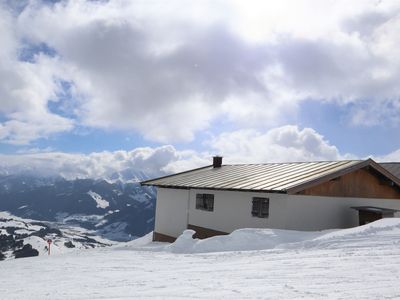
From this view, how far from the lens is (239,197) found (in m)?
19.5

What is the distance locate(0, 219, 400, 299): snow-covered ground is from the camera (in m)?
6.80

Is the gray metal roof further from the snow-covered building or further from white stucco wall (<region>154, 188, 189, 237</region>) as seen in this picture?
white stucco wall (<region>154, 188, 189, 237</region>)

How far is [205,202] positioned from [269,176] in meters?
3.83

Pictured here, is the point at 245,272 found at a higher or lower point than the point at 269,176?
lower

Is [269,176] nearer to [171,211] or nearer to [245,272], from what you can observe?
[171,211]

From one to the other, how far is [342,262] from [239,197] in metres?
10.6

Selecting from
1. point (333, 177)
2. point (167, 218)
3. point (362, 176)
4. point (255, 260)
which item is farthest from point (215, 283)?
point (167, 218)

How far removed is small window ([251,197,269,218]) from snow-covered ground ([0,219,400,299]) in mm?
4165

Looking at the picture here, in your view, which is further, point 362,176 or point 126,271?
point 362,176

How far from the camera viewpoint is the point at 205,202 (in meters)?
21.6

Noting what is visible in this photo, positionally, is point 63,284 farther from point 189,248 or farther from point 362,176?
point 362,176

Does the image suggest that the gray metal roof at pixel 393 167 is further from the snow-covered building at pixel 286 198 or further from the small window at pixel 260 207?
the small window at pixel 260 207

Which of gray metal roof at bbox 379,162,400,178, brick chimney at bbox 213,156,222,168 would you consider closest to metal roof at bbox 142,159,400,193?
brick chimney at bbox 213,156,222,168

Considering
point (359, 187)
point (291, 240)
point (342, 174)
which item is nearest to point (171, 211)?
point (342, 174)
